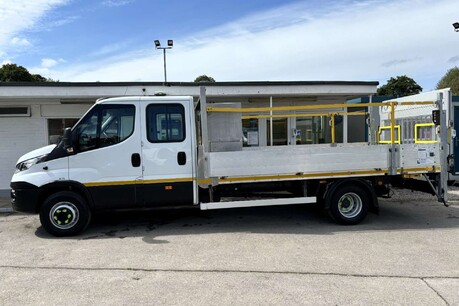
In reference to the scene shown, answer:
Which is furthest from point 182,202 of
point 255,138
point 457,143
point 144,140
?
point 457,143

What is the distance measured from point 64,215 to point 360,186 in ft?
17.9

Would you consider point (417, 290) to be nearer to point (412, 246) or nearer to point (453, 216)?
point (412, 246)

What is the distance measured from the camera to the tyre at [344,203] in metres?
7.07

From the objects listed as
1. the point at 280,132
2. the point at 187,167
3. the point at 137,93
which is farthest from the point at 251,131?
the point at 187,167

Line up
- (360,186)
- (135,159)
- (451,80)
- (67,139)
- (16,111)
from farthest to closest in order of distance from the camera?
(451,80)
(16,111)
(360,186)
(135,159)
(67,139)

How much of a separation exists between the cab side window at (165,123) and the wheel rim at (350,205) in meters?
3.26

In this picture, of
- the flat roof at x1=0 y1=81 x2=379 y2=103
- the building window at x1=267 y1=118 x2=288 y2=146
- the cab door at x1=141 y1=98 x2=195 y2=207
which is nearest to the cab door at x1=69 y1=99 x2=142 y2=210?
the cab door at x1=141 y1=98 x2=195 y2=207

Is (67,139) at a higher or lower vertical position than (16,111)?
lower

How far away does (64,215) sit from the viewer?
6.56 metres

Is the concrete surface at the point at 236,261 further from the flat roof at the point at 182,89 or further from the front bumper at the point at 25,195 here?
the flat roof at the point at 182,89

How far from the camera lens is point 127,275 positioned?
4.72m

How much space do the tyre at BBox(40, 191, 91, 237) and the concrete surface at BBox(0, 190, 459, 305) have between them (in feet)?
0.77

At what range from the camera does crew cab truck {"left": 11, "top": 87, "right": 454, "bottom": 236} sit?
6.55m

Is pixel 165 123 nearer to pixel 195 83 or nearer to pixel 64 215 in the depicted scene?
pixel 64 215
